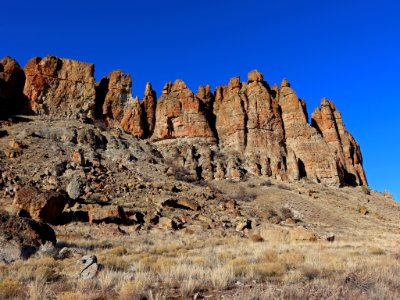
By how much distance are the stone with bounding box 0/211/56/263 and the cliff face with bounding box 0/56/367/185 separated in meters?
38.7

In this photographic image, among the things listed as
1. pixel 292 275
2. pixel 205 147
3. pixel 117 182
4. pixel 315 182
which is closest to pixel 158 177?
pixel 117 182

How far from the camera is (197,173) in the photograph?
52125 millimetres

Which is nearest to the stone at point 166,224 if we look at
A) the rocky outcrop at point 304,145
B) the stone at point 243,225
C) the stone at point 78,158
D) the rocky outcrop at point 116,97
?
the stone at point 243,225

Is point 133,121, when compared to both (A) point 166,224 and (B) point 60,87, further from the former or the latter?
(A) point 166,224

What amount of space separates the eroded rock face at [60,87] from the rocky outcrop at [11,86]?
4.18ft

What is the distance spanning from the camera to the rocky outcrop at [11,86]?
54281mm

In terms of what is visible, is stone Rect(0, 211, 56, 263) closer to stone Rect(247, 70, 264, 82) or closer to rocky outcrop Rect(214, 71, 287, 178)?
rocky outcrop Rect(214, 71, 287, 178)

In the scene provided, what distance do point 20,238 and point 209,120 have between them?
58.3 m

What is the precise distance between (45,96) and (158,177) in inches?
1185

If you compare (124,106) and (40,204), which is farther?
(124,106)

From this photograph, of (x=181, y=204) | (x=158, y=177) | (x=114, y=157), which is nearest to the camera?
(x=181, y=204)

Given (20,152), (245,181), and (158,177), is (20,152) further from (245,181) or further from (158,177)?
(245,181)

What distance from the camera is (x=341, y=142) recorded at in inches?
2702

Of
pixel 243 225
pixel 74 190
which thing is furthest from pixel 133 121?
pixel 243 225
